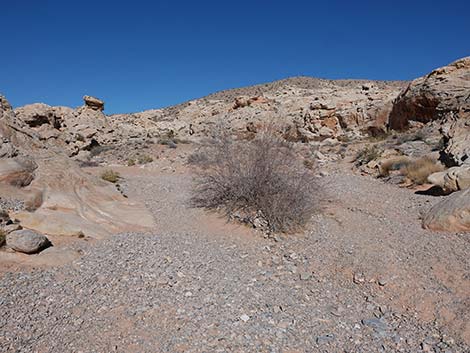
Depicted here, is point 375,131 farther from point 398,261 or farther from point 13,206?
point 13,206

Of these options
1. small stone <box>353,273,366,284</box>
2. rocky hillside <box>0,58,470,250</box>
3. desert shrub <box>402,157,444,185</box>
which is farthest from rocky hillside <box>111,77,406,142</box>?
small stone <box>353,273,366,284</box>

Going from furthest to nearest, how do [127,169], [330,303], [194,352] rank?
[127,169]
[330,303]
[194,352]

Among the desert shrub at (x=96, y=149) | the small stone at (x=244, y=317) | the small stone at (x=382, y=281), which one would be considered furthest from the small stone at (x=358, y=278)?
the desert shrub at (x=96, y=149)

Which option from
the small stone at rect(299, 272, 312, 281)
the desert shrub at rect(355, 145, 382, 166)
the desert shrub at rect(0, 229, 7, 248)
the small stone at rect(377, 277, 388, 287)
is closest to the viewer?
the desert shrub at rect(0, 229, 7, 248)

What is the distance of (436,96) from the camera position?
13.2 meters

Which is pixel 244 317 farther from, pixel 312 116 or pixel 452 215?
pixel 312 116

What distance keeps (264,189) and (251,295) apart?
2.79 metres

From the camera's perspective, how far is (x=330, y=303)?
11.6 ft

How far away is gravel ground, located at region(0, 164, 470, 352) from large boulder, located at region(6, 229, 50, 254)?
0.40 metres

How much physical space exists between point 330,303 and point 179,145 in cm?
1402

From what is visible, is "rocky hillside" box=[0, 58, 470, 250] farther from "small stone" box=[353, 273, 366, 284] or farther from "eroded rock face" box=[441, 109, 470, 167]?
"small stone" box=[353, 273, 366, 284]

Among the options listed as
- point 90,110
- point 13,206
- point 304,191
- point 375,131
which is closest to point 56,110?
point 90,110

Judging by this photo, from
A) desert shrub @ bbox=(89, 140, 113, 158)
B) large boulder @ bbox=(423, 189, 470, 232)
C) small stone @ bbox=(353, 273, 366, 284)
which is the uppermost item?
desert shrub @ bbox=(89, 140, 113, 158)

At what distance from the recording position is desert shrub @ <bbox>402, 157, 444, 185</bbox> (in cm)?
814
